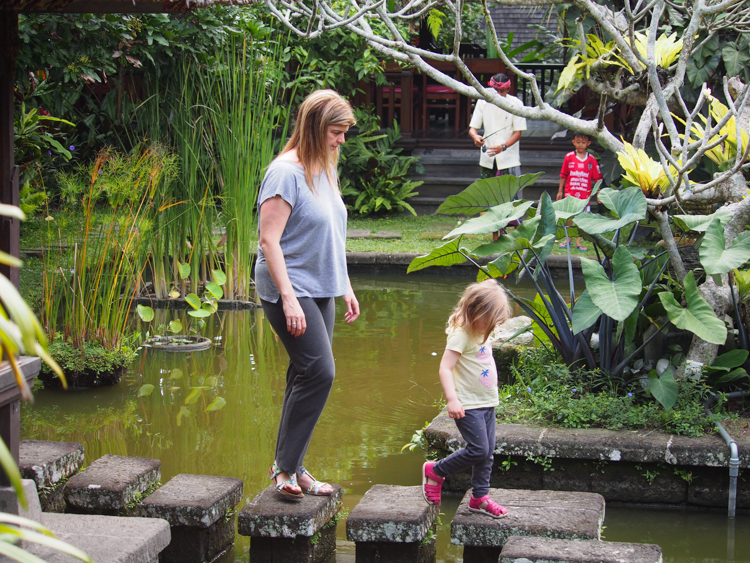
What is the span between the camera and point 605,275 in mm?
3834

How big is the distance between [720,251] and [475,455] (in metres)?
1.56

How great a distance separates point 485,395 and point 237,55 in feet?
14.0

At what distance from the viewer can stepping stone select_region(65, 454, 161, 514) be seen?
302 cm

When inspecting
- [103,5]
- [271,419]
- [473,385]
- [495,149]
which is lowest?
[271,419]

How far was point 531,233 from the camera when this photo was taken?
3.97 meters

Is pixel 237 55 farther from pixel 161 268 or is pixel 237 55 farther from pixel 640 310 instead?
pixel 640 310

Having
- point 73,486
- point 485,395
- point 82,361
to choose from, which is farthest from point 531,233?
point 82,361

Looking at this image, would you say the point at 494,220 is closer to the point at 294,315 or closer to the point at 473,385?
the point at 473,385

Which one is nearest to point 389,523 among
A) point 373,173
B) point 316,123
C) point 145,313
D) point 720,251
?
point 316,123

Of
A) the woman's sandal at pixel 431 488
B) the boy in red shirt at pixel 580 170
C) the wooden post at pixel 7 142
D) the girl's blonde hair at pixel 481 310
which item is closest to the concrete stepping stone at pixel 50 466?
the wooden post at pixel 7 142

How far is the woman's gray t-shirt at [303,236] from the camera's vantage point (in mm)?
2723

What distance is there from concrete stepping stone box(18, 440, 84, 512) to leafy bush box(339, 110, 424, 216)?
8115 millimetres

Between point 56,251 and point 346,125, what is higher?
point 346,125

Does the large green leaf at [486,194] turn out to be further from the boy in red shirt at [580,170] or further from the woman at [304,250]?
the boy in red shirt at [580,170]
